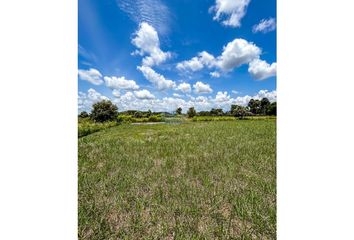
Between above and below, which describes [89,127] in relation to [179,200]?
above

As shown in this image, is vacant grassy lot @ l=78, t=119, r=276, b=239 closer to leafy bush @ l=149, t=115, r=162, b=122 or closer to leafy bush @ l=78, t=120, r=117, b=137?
leafy bush @ l=78, t=120, r=117, b=137

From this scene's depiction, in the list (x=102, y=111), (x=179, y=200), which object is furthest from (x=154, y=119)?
(x=179, y=200)

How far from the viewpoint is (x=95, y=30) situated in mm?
2248

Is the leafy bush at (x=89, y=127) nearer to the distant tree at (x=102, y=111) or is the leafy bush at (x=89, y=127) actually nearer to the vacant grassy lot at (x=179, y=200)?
the distant tree at (x=102, y=111)

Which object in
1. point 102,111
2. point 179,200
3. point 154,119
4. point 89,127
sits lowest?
point 179,200

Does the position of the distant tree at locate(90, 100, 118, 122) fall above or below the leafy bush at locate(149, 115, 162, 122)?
above

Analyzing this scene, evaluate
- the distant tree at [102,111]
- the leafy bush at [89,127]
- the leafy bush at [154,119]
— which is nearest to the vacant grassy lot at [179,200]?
the leafy bush at [89,127]

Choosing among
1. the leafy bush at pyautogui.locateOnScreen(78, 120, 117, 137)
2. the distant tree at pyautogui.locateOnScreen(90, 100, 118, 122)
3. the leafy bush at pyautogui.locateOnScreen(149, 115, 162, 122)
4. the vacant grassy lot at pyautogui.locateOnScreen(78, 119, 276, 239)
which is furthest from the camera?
the leafy bush at pyautogui.locateOnScreen(149, 115, 162, 122)

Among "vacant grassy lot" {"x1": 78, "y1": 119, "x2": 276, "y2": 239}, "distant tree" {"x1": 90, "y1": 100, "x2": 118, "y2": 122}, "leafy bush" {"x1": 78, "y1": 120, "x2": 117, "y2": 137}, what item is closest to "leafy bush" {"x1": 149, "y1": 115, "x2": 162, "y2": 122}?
"leafy bush" {"x1": 78, "y1": 120, "x2": 117, "y2": 137}

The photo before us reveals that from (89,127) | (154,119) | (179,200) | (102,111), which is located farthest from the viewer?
(154,119)

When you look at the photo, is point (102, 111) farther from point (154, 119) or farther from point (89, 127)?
point (154, 119)
